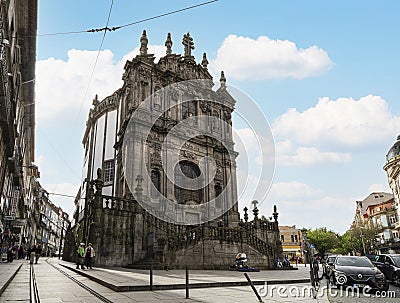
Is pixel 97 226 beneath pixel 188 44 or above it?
beneath

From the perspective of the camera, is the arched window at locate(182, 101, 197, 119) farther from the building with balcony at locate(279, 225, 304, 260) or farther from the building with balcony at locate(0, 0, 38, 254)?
the building with balcony at locate(279, 225, 304, 260)

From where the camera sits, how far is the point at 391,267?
43.0ft

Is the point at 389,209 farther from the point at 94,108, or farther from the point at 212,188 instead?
the point at 94,108

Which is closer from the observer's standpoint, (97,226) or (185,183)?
(97,226)

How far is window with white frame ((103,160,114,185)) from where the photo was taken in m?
28.7

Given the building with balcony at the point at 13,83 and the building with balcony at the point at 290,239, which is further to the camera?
the building with balcony at the point at 290,239

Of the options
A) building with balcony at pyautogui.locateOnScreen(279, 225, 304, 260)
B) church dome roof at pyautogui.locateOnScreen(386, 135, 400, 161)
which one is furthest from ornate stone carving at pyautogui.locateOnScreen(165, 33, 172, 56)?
building with balcony at pyautogui.locateOnScreen(279, 225, 304, 260)

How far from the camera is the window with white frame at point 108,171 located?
28695 mm

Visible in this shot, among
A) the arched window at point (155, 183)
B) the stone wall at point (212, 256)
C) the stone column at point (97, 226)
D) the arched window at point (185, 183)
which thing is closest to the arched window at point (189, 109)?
the arched window at point (185, 183)

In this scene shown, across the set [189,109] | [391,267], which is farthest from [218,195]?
[391,267]

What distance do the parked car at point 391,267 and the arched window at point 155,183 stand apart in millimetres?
15696

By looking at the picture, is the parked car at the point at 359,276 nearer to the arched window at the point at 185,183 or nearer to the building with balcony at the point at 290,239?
the arched window at the point at 185,183

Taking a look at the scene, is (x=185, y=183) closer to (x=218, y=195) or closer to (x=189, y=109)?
(x=218, y=195)

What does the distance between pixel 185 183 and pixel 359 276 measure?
720 inches
